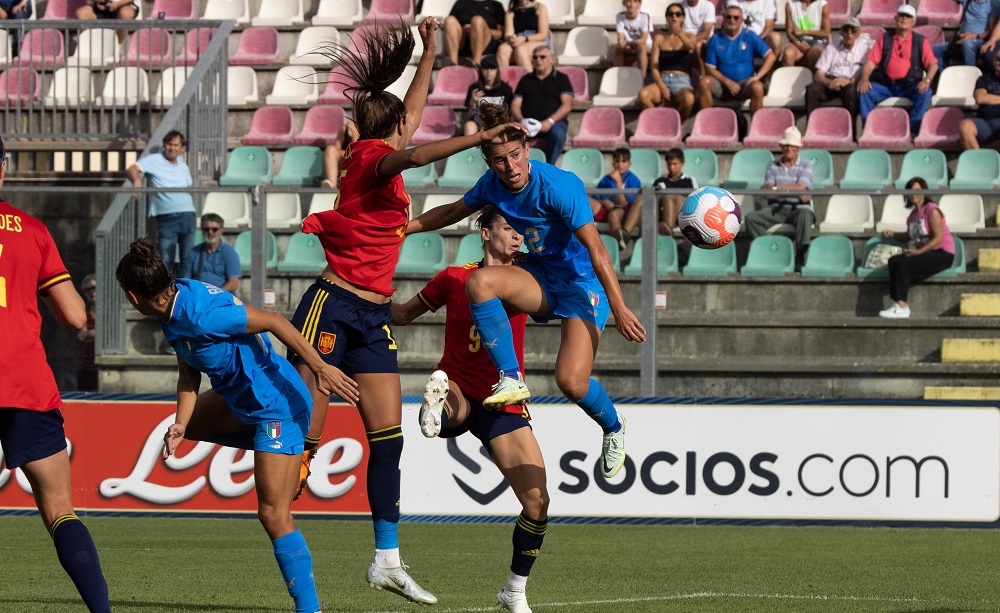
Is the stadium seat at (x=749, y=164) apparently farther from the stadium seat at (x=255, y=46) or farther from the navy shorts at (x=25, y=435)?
the navy shorts at (x=25, y=435)

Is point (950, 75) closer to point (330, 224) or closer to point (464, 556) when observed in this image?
point (464, 556)

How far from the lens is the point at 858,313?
40.1 ft

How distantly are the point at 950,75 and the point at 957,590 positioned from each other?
32.6 ft

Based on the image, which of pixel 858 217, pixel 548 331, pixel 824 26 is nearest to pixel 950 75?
pixel 824 26

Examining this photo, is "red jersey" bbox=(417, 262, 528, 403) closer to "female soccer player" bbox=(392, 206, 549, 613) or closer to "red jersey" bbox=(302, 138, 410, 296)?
"female soccer player" bbox=(392, 206, 549, 613)

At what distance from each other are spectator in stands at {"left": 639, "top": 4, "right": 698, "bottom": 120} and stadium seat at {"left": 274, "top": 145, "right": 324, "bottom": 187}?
387 centimetres

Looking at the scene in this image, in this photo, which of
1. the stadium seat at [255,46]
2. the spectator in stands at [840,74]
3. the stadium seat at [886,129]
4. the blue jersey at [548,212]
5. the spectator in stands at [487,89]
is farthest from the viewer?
the stadium seat at [255,46]

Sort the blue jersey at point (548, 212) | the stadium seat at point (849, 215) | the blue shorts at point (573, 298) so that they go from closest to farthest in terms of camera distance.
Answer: the blue jersey at point (548, 212) < the blue shorts at point (573, 298) < the stadium seat at point (849, 215)

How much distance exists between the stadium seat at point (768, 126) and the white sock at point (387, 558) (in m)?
10.1

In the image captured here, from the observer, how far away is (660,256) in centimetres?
1234

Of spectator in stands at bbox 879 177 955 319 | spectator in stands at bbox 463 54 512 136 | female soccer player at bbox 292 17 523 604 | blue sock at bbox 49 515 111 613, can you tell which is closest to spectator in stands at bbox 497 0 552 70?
spectator in stands at bbox 463 54 512 136

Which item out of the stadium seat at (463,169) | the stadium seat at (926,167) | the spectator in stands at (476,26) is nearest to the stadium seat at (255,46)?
the spectator in stands at (476,26)

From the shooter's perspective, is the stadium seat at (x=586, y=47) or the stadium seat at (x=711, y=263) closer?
the stadium seat at (x=711, y=263)

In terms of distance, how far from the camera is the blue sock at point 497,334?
743 centimetres
